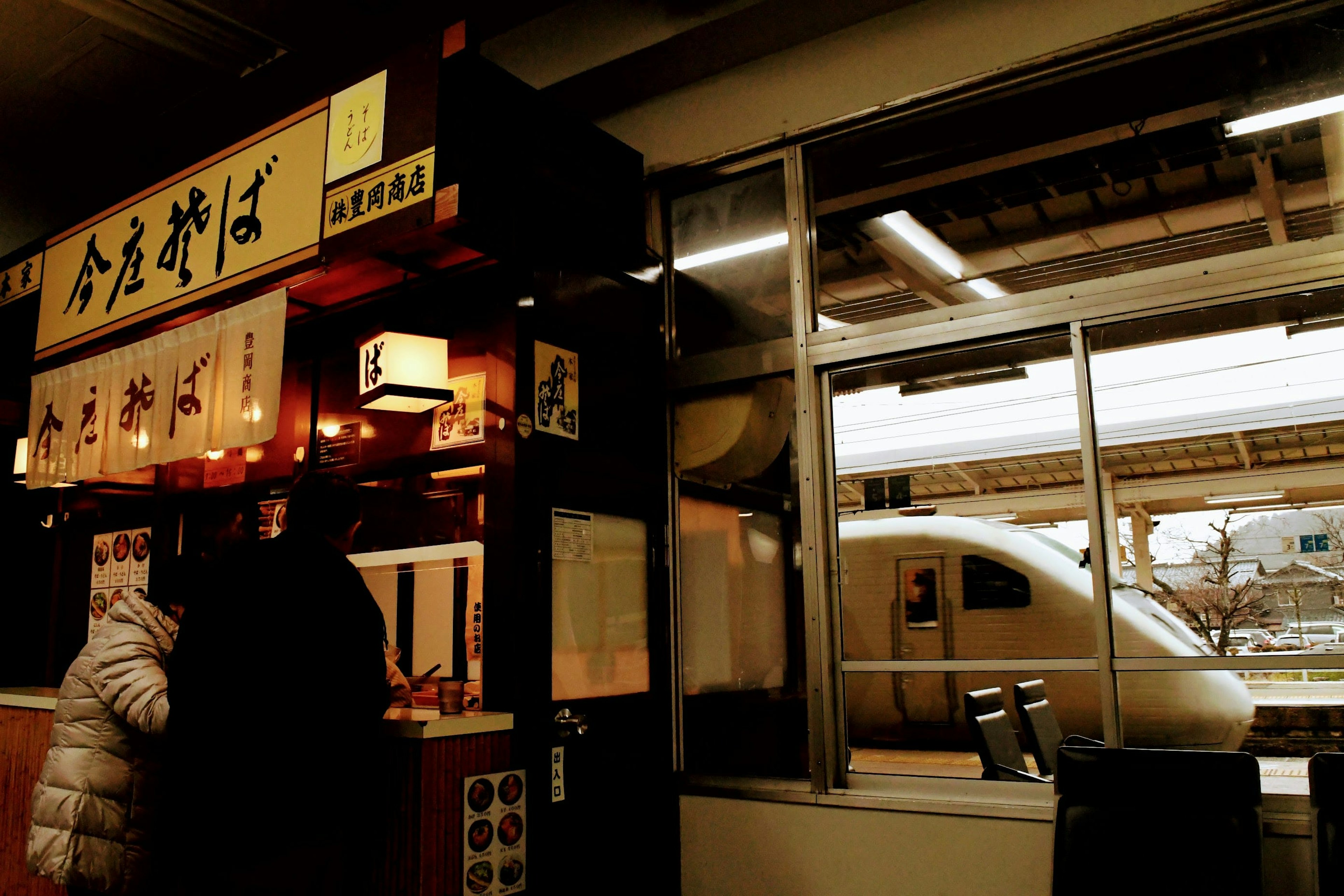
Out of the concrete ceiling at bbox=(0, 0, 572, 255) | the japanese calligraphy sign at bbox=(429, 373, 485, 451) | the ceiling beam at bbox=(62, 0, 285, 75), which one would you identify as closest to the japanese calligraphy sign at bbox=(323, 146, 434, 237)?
the concrete ceiling at bbox=(0, 0, 572, 255)

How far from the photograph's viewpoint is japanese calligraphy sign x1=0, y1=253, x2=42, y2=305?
5.34m

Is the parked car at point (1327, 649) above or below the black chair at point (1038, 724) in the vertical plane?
above

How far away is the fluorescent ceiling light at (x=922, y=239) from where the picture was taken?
4.12m

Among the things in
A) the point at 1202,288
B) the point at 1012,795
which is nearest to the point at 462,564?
the point at 1012,795

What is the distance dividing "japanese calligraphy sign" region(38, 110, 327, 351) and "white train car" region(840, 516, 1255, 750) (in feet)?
8.71

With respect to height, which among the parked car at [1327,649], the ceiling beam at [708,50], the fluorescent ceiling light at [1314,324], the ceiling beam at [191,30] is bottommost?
the parked car at [1327,649]

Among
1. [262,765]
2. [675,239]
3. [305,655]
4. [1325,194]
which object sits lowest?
[262,765]

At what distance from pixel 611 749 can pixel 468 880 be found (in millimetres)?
790

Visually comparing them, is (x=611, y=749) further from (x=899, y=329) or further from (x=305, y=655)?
(x=899, y=329)

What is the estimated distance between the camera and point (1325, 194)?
10.4 ft

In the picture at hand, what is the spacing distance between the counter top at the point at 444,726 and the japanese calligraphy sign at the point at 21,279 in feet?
12.9

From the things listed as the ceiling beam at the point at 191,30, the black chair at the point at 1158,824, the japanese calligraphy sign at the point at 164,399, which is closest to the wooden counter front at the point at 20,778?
the japanese calligraphy sign at the point at 164,399

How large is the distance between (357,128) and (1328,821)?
3.91m

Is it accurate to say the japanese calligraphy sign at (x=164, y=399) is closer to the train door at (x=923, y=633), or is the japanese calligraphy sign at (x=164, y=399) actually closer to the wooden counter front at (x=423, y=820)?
the wooden counter front at (x=423, y=820)
